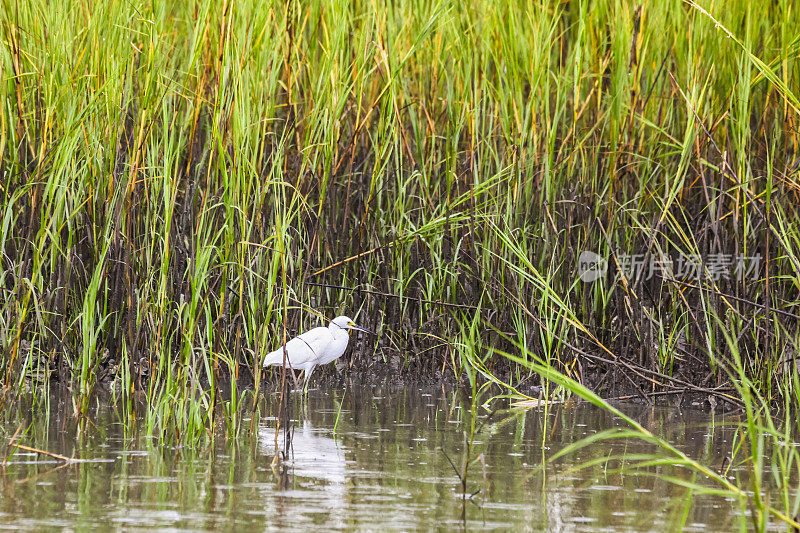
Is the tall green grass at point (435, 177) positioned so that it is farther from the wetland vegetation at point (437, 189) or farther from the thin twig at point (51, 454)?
the thin twig at point (51, 454)

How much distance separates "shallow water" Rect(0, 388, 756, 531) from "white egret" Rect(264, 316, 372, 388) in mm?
424

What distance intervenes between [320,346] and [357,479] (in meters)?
1.51

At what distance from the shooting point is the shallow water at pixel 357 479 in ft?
8.93

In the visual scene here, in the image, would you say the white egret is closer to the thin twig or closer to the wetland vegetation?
the wetland vegetation

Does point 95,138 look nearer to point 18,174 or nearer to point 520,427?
point 18,174

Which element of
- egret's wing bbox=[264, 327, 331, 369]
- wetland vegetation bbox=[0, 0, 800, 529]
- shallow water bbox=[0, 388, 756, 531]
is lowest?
shallow water bbox=[0, 388, 756, 531]

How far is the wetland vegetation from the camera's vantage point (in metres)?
4.15

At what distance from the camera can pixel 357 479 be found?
3184mm

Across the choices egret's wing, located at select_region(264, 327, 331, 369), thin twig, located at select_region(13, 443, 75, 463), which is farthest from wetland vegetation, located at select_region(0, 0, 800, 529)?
thin twig, located at select_region(13, 443, 75, 463)

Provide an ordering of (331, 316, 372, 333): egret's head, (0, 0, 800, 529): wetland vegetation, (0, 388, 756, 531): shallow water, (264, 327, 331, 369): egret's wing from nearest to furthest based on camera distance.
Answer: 1. (0, 388, 756, 531): shallow water
2. (0, 0, 800, 529): wetland vegetation
3. (264, 327, 331, 369): egret's wing
4. (331, 316, 372, 333): egret's head

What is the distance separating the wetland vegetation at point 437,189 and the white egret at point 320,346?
0.49 feet

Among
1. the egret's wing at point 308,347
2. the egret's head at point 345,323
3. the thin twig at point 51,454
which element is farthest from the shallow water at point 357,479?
the egret's head at point 345,323

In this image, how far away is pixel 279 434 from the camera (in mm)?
3781

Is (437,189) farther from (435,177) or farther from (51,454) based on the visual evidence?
(51,454)
